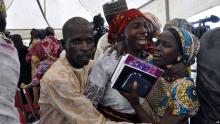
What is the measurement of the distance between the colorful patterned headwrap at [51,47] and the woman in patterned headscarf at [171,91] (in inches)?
123

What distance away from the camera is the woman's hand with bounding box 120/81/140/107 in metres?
1.94

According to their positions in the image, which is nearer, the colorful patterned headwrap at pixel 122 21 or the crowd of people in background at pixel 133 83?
the crowd of people in background at pixel 133 83

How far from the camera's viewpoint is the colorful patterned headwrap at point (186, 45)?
6.83 feet

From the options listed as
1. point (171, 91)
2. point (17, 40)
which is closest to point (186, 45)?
point (171, 91)

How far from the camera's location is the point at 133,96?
6.40 ft

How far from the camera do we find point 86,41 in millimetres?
2166

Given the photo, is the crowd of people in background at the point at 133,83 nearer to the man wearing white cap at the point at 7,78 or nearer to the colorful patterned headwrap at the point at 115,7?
the man wearing white cap at the point at 7,78

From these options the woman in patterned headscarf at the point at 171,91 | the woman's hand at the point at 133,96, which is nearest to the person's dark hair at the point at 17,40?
the woman in patterned headscarf at the point at 171,91

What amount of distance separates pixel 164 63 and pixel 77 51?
20.2 inches

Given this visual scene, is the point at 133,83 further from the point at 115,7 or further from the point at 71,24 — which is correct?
the point at 115,7

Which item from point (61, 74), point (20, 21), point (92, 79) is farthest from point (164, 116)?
point (20, 21)

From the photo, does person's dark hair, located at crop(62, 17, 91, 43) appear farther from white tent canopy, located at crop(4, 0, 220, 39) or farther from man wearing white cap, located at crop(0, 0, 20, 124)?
white tent canopy, located at crop(4, 0, 220, 39)

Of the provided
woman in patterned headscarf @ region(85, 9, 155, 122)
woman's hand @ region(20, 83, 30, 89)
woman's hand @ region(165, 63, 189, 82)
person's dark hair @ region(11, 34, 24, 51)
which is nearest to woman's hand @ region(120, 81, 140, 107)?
woman in patterned headscarf @ region(85, 9, 155, 122)

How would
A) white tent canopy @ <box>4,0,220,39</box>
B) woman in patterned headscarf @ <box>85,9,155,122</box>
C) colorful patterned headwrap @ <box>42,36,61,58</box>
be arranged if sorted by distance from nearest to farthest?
woman in patterned headscarf @ <box>85,9,155,122</box> → colorful patterned headwrap @ <box>42,36,61,58</box> → white tent canopy @ <box>4,0,220,39</box>
